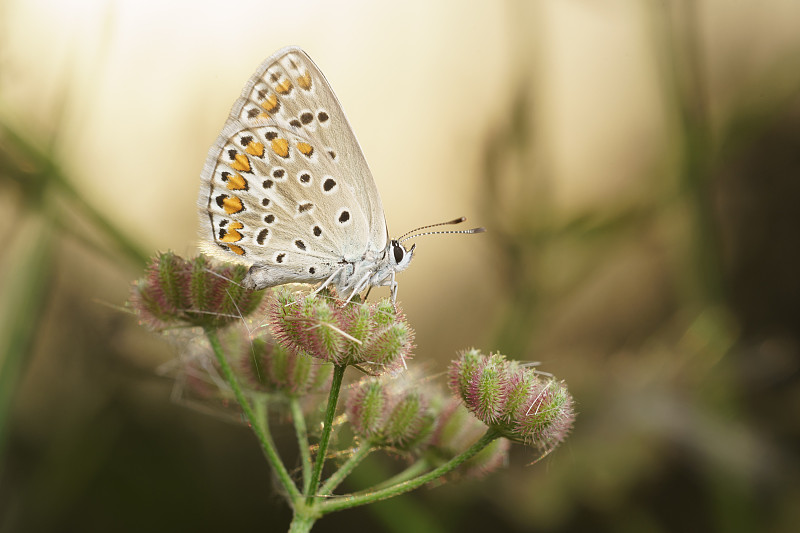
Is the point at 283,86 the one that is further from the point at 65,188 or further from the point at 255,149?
the point at 65,188

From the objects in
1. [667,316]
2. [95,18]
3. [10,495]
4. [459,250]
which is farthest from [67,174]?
[667,316]

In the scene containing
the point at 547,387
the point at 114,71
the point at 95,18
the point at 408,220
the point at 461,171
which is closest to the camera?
the point at 547,387

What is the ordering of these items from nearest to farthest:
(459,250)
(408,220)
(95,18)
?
(95,18) < (408,220) < (459,250)

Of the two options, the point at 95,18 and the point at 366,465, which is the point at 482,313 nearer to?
the point at 366,465

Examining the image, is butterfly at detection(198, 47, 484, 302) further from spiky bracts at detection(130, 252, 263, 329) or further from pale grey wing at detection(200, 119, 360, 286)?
spiky bracts at detection(130, 252, 263, 329)

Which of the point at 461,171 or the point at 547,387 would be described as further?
the point at 461,171

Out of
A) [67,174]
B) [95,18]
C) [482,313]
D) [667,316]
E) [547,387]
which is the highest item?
[95,18]

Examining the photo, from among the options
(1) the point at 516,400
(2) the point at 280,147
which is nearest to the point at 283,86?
(2) the point at 280,147
